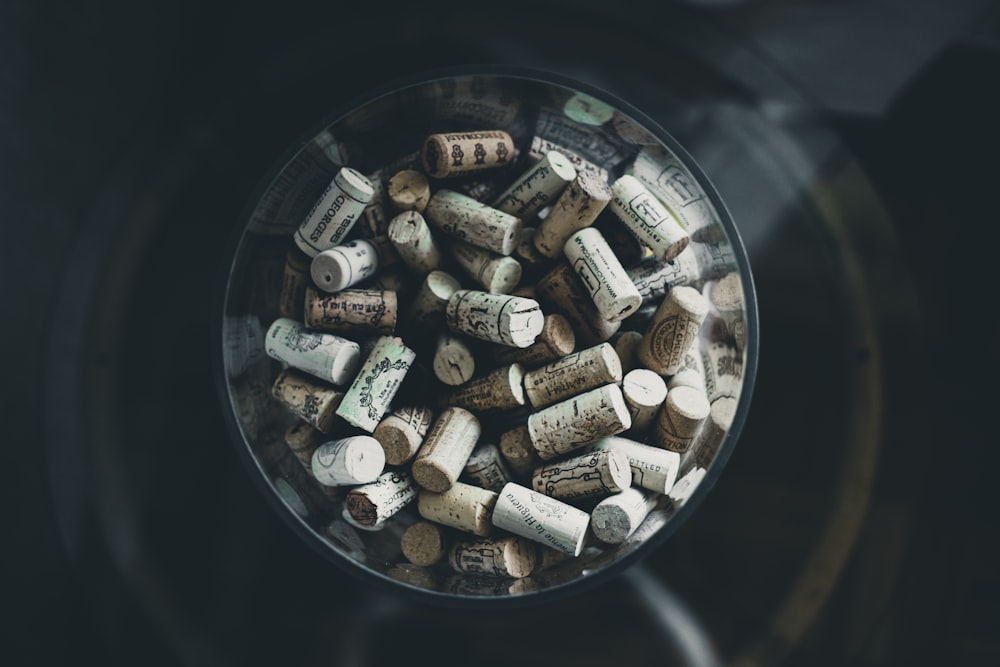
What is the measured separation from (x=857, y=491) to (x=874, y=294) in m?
0.34

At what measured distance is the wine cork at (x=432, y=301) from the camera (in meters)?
0.78

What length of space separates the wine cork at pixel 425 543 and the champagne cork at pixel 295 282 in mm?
307

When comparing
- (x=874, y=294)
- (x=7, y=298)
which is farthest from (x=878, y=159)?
(x=7, y=298)

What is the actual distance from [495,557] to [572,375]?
0.24m

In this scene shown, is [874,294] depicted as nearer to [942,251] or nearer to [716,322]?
[942,251]

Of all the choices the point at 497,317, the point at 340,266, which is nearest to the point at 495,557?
the point at 497,317

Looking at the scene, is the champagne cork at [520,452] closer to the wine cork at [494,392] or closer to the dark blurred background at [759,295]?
the wine cork at [494,392]

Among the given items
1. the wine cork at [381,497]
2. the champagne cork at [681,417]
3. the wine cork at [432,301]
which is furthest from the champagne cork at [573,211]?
the wine cork at [381,497]

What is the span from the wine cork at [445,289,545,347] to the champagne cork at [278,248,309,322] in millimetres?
201

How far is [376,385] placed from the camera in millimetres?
750

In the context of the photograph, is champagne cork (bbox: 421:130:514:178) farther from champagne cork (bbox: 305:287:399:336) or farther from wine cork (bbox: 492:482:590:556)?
wine cork (bbox: 492:482:590:556)

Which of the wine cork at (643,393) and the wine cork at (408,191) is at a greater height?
the wine cork at (408,191)

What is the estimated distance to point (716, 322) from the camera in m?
0.85

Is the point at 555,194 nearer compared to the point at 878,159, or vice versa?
the point at 555,194
